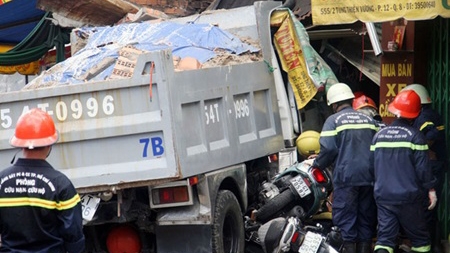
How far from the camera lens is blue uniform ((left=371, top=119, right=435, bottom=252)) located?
8.07 metres

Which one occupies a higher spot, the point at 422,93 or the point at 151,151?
the point at 422,93

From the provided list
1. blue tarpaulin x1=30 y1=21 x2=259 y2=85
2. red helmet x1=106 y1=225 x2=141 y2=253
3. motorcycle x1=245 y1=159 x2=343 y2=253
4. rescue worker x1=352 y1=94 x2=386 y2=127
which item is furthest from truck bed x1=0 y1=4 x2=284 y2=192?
rescue worker x1=352 y1=94 x2=386 y2=127

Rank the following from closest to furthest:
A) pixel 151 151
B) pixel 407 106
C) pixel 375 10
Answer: pixel 151 151, pixel 375 10, pixel 407 106

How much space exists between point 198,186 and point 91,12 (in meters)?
6.52

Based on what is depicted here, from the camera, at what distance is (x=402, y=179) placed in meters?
8.09

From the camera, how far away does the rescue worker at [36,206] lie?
5707 mm

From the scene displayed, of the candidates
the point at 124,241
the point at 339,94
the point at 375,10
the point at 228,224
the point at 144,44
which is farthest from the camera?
the point at 144,44

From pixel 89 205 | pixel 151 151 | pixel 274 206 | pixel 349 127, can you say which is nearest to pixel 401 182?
pixel 349 127

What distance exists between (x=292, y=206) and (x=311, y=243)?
115cm

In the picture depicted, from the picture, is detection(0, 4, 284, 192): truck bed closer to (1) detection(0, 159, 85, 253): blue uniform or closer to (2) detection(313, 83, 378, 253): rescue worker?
(2) detection(313, 83, 378, 253): rescue worker

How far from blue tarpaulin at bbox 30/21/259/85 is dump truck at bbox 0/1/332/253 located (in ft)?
1.14

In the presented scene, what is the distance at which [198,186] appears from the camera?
841 centimetres

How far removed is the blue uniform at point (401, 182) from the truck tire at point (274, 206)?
1.71 m

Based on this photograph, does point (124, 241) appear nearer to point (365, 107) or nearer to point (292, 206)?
point (292, 206)
